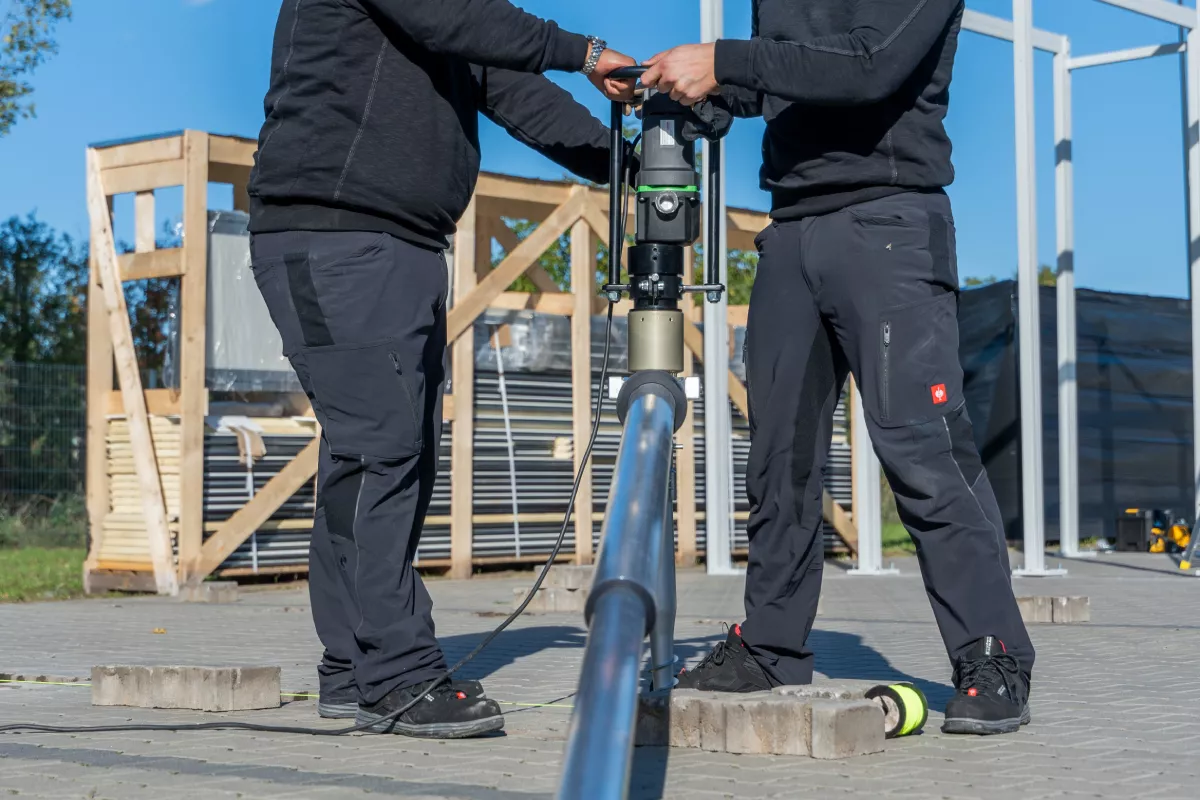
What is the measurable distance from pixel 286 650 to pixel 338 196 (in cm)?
281

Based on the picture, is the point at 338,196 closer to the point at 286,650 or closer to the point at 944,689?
the point at 944,689

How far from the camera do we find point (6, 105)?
2266cm

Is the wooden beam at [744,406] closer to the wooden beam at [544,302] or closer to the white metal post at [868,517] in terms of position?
the white metal post at [868,517]

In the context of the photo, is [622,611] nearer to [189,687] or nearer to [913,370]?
[913,370]

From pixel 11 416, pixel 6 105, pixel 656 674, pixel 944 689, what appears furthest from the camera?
pixel 6 105

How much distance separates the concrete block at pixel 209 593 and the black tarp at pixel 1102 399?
323 inches

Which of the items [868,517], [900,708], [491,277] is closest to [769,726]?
[900,708]

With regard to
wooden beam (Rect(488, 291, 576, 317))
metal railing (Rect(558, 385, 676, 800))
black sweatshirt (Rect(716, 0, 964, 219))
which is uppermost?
wooden beam (Rect(488, 291, 576, 317))

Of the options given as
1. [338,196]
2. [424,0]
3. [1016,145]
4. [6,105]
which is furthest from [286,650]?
[6,105]

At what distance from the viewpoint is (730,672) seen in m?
3.95

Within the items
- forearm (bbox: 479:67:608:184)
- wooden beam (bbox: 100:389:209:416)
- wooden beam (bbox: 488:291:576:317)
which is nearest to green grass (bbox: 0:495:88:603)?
wooden beam (bbox: 100:389:209:416)

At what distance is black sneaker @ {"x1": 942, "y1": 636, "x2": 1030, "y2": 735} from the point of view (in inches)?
143

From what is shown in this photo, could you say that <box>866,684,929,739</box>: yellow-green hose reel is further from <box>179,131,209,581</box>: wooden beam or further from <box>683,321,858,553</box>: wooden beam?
<box>683,321,858,553</box>: wooden beam

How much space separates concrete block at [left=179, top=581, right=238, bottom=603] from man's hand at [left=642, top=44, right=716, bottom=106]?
255 inches
